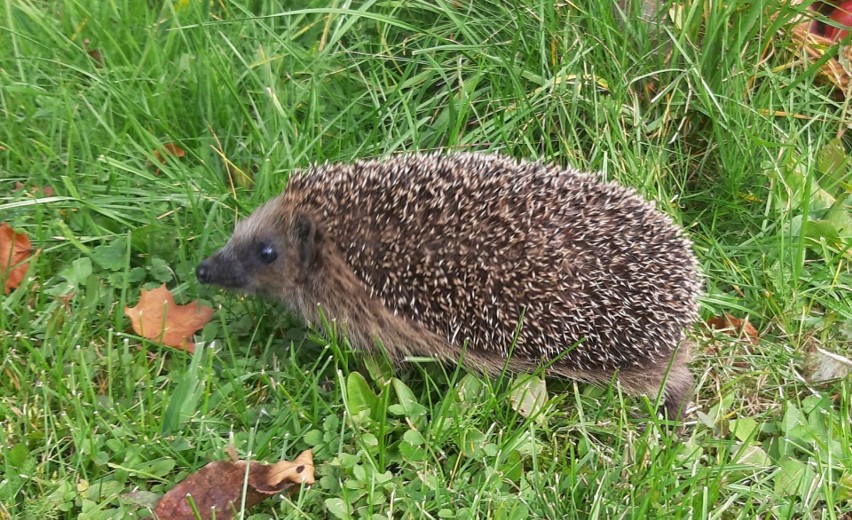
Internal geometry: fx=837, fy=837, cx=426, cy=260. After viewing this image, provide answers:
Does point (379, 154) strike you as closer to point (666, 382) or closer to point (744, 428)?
point (666, 382)

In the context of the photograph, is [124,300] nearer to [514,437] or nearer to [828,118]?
[514,437]

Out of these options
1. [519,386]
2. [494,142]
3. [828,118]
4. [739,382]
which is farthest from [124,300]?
[828,118]

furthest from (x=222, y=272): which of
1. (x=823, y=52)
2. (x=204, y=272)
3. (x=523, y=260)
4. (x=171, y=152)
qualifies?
(x=823, y=52)

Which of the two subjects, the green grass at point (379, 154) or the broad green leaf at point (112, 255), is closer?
the green grass at point (379, 154)

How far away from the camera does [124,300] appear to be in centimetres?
388

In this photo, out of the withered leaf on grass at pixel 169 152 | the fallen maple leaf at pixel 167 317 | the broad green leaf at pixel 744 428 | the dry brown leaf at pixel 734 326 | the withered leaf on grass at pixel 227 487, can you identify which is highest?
the withered leaf on grass at pixel 169 152

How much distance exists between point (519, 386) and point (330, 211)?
47.8 inches

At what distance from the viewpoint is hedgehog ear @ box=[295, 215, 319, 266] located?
3.93 meters

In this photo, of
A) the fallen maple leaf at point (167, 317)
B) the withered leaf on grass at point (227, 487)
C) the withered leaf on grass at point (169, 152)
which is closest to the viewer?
the withered leaf on grass at point (227, 487)

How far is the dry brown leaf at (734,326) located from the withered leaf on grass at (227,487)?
7.57 feet

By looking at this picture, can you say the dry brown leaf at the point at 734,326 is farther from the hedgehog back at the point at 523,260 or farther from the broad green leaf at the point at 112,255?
the broad green leaf at the point at 112,255

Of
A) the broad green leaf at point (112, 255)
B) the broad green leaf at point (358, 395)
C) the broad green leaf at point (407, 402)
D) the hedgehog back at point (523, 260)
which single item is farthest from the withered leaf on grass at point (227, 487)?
the broad green leaf at point (112, 255)

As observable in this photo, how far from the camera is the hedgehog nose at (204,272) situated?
3.95 metres

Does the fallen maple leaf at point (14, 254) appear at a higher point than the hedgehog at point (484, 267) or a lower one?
lower
